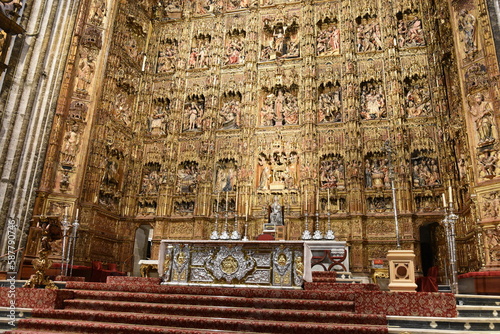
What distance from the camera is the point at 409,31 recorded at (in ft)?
50.5

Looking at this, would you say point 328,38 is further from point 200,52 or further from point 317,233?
point 317,233

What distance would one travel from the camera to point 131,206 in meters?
15.7

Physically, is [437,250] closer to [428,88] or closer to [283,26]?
[428,88]

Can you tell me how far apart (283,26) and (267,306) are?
1387cm

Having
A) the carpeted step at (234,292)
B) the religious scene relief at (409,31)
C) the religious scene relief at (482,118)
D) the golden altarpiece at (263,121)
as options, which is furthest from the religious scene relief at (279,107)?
the carpeted step at (234,292)

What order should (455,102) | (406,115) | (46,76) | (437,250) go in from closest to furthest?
(46,76), (455,102), (437,250), (406,115)

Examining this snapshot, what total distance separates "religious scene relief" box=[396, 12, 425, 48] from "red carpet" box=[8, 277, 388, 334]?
497 inches

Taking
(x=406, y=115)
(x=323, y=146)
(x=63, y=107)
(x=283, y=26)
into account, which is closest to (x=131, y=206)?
(x=63, y=107)

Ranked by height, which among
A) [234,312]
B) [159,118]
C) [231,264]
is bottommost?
[234,312]

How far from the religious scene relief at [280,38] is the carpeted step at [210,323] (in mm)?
13362

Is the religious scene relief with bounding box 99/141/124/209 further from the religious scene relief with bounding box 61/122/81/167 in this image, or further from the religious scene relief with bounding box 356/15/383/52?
the religious scene relief with bounding box 356/15/383/52

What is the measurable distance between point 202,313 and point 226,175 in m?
9.95

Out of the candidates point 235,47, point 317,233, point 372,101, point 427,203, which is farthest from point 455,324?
point 235,47

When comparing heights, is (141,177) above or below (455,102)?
below
